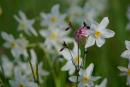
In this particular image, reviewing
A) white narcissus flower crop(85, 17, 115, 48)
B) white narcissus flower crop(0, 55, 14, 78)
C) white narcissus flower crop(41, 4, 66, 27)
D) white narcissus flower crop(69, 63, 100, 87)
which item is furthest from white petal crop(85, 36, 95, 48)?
white narcissus flower crop(0, 55, 14, 78)

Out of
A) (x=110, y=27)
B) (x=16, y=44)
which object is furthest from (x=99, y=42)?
(x=110, y=27)

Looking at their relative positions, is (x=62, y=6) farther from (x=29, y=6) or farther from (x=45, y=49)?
(x=45, y=49)

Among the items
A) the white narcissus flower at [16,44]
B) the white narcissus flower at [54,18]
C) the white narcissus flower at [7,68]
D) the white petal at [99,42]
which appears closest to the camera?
the white petal at [99,42]

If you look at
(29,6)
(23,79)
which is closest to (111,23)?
(29,6)

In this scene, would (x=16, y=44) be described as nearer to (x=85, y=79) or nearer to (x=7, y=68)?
(x=7, y=68)

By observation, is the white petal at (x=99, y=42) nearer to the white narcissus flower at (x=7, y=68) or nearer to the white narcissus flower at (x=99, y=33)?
the white narcissus flower at (x=99, y=33)

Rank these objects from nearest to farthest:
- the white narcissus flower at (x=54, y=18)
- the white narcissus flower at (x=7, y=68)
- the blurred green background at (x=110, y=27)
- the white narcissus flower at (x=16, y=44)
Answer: the white narcissus flower at (x=16, y=44) → the white narcissus flower at (x=54, y=18) → the white narcissus flower at (x=7, y=68) → the blurred green background at (x=110, y=27)

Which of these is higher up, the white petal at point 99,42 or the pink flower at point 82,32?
the pink flower at point 82,32

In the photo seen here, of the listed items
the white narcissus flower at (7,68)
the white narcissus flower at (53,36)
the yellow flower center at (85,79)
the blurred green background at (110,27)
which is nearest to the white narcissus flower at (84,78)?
the yellow flower center at (85,79)
